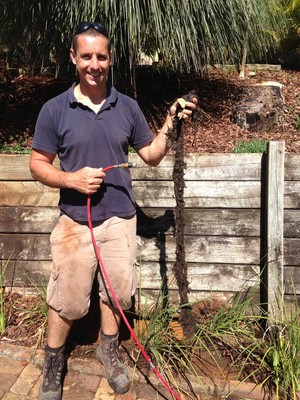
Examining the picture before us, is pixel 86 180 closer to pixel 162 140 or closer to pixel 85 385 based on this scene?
pixel 162 140

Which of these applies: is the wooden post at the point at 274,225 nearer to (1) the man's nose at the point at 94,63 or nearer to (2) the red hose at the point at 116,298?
(2) the red hose at the point at 116,298

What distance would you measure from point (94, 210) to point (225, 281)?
3.64ft

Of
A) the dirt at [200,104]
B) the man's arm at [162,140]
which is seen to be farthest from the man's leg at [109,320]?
the dirt at [200,104]

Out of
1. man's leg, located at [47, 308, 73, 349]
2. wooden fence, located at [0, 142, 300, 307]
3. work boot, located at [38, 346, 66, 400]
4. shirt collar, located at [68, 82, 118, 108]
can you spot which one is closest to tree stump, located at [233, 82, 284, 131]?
wooden fence, located at [0, 142, 300, 307]

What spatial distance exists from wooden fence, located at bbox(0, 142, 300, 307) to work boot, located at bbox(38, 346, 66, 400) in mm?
706

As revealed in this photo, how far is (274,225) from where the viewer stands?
2.63 metres

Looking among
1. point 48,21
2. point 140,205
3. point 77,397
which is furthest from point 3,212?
point 48,21

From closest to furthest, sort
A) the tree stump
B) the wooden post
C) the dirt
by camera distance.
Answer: the wooden post
the dirt
the tree stump

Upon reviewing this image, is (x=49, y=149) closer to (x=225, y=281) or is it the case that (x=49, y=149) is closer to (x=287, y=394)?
(x=225, y=281)

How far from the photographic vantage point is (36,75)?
598 centimetres

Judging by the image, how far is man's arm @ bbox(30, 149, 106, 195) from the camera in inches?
81.8

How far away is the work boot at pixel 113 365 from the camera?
2.38 meters

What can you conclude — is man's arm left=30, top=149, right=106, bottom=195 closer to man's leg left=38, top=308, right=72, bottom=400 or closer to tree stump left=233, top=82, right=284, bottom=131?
man's leg left=38, top=308, right=72, bottom=400

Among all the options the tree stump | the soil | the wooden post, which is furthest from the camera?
the tree stump
